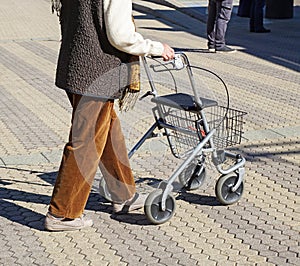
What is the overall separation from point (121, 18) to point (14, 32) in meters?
11.1

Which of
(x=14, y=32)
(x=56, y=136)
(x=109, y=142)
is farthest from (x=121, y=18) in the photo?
(x=14, y=32)

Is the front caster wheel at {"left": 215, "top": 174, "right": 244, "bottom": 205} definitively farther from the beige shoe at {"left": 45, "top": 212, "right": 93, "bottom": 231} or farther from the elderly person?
the beige shoe at {"left": 45, "top": 212, "right": 93, "bottom": 231}

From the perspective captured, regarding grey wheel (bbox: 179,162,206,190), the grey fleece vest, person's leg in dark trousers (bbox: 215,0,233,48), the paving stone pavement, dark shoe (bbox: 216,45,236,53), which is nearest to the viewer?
the grey fleece vest

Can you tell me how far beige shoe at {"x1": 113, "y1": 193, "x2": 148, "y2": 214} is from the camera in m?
5.57

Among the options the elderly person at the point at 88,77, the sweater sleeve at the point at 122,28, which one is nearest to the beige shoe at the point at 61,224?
the elderly person at the point at 88,77

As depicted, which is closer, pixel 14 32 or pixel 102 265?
pixel 102 265

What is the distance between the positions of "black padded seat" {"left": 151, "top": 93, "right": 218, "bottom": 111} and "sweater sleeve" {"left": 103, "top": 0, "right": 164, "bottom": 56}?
0.56 m

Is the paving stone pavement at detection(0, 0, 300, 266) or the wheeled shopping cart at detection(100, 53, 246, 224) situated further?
the wheeled shopping cart at detection(100, 53, 246, 224)

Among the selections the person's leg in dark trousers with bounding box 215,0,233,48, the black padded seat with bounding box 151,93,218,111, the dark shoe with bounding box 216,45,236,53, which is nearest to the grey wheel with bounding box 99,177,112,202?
the black padded seat with bounding box 151,93,218,111

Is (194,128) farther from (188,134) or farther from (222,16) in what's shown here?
(222,16)

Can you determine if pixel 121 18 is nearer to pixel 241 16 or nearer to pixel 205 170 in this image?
pixel 205 170

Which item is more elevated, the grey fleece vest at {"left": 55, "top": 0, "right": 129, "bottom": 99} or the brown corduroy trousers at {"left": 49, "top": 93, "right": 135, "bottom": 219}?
the grey fleece vest at {"left": 55, "top": 0, "right": 129, "bottom": 99}

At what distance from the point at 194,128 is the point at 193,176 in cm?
56

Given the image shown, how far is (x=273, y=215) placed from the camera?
5.60 metres
